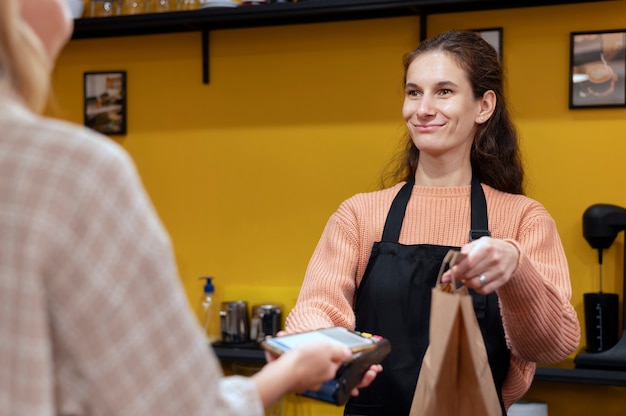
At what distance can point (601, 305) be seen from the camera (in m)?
2.82

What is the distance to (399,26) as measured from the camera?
3.23 meters

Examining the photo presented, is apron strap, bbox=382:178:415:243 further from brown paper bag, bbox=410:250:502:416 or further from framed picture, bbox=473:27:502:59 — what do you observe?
framed picture, bbox=473:27:502:59

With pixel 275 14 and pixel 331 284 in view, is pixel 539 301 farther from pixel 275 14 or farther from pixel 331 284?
pixel 275 14

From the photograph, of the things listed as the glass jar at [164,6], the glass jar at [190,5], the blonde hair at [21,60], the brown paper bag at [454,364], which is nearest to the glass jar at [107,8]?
the glass jar at [164,6]

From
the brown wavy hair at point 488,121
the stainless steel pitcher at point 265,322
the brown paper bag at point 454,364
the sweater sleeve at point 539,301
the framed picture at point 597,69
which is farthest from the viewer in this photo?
the stainless steel pitcher at point 265,322

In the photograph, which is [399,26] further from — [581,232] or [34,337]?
[34,337]

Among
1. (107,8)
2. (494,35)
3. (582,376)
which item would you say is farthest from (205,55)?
(582,376)

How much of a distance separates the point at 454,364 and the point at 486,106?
83cm

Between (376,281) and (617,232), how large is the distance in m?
1.14

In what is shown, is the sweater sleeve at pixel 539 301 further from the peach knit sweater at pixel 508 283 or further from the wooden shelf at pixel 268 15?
the wooden shelf at pixel 268 15

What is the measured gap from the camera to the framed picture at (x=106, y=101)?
3.63m

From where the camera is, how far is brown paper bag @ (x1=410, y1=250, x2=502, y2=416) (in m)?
1.61

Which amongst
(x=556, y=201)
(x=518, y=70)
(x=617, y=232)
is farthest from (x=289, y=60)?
(x=617, y=232)

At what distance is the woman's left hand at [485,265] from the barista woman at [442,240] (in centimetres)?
9
